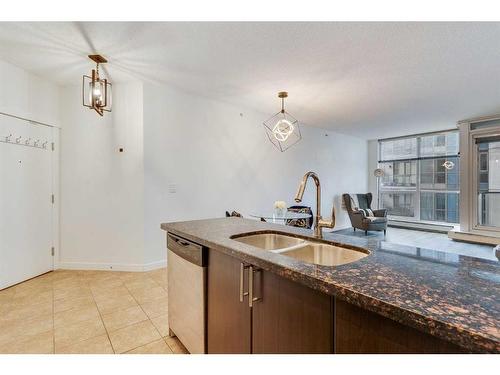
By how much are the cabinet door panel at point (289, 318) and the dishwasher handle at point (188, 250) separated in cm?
48

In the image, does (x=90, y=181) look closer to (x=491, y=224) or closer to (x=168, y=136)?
(x=168, y=136)

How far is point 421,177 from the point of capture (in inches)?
278

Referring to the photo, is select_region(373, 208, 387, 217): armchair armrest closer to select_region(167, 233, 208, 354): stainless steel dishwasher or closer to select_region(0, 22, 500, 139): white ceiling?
select_region(0, 22, 500, 139): white ceiling

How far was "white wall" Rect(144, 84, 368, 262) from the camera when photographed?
3.69m

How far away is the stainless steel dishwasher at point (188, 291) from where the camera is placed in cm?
158

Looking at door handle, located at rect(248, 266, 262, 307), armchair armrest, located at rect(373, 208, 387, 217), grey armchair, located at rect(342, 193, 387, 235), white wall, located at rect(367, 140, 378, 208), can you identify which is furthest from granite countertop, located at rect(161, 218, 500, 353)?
white wall, located at rect(367, 140, 378, 208)

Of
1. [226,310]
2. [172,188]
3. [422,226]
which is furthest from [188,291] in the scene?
[422,226]

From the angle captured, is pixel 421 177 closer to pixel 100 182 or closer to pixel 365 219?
pixel 365 219

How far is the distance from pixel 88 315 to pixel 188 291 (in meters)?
1.39

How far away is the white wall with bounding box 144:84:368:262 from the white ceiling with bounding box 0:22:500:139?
0.42 meters

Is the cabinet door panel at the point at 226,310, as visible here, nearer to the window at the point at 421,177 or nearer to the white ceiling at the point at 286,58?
the white ceiling at the point at 286,58

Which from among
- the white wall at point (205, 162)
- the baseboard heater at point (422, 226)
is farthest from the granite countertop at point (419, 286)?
the baseboard heater at point (422, 226)
